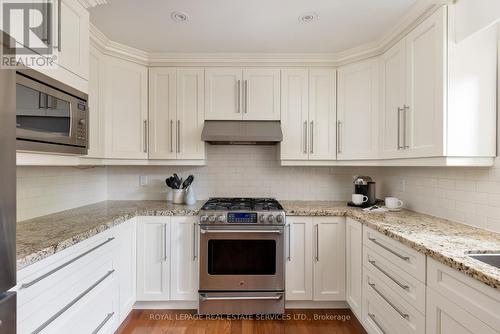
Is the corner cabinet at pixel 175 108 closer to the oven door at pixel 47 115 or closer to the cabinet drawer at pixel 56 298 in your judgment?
the oven door at pixel 47 115

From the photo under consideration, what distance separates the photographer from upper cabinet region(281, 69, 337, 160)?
8.31 feet

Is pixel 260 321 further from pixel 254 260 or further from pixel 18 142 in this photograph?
pixel 18 142

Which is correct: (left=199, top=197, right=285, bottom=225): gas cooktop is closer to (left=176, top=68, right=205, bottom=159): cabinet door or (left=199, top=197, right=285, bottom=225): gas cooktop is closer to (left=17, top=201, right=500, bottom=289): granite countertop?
(left=17, top=201, right=500, bottom=289): granite countertop

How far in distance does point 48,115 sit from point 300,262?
208 centimetres

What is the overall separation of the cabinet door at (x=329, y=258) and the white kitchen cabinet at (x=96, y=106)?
6.58 ft

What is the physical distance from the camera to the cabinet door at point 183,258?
2.21 metres

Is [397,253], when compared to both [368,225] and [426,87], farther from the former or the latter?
[426,87]

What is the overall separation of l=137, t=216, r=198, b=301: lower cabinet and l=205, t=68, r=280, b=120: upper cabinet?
107 cm

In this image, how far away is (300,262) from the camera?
2.26 m

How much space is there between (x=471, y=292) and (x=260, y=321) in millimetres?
1608

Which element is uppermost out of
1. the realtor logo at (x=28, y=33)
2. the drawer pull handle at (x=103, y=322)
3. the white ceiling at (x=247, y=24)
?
the white ceiling at (x=247, y=24)

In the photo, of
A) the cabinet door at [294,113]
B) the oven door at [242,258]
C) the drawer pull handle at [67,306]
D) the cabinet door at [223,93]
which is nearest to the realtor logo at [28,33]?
the drawer pull handle at [67,306]

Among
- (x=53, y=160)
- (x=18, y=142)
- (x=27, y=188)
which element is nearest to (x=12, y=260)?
(x=18, y=142)

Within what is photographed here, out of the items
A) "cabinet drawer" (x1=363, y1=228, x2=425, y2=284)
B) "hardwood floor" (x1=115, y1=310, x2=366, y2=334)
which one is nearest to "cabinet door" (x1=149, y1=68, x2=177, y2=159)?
"hardwood floor" (x1=115, y1=310, x2=366, y2=334)
